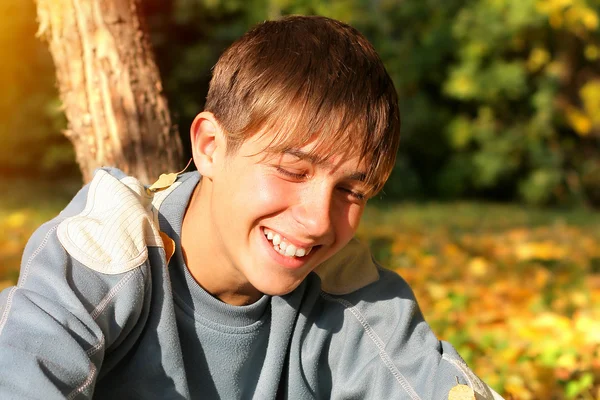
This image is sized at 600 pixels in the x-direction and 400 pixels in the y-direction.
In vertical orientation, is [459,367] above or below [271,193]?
below

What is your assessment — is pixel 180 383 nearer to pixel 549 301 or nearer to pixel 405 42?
pixel 549 301

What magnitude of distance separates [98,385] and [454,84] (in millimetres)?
8608

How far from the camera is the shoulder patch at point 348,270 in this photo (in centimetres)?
214

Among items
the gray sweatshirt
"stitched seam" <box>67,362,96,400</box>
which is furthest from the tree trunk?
"stitched seam" <box>67,362,96,400</box>

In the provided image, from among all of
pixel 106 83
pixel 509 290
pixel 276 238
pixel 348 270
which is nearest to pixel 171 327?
pixel 276 238

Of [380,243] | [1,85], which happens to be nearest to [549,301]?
[380,243]

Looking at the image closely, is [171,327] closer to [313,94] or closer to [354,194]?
[354,194]

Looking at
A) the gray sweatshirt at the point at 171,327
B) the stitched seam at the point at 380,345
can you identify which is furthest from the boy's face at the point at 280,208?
the stitched seam at the point at 380,345

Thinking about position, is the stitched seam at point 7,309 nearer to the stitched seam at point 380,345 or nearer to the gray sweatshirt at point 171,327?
the gray sweatshirt at point 171,327

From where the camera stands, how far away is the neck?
1.96 meters

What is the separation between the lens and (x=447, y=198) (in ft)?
35.1

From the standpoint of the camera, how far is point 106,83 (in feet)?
8.52

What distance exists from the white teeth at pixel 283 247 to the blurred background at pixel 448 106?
3875 millimetres

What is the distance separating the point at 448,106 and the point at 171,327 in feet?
30.7
